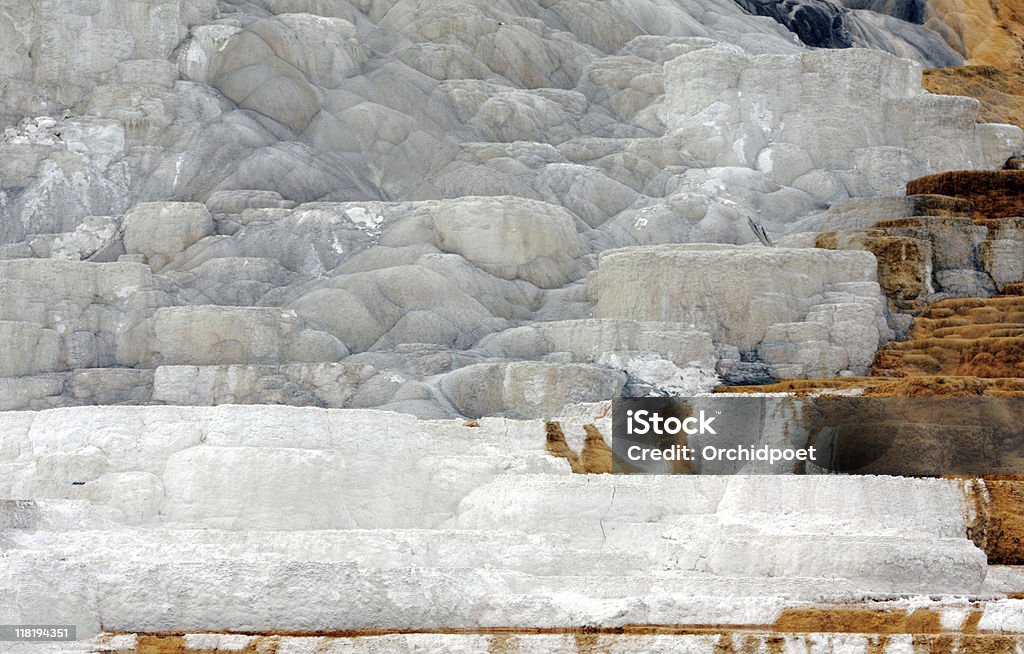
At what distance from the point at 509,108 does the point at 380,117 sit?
8.51ft

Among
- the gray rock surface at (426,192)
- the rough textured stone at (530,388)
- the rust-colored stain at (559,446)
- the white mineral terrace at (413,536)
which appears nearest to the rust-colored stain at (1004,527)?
the white mineral terrace at (413,536)

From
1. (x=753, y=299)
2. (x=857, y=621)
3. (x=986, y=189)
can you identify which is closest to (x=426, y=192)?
(x=753, y=299)

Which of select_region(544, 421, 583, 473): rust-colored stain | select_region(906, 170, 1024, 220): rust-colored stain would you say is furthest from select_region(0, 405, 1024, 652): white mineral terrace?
select_region(906, 170, 1024, 220): rust-colored stain

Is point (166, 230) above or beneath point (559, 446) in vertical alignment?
beneath

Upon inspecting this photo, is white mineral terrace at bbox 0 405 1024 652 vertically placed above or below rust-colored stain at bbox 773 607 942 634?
below

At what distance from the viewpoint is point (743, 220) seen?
892 inches

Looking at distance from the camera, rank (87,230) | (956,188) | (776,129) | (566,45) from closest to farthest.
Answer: (87,230) → (956,188) → (776,129) → (566,45)

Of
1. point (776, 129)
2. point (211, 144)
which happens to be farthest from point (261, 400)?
point (776, 129)

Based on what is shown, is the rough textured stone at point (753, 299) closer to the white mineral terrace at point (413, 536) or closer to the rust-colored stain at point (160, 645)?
the white mineral terrace at point (413, 536)

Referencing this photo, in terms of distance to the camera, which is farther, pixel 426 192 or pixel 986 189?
pixel 426 192

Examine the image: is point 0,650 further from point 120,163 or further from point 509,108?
point 509,108

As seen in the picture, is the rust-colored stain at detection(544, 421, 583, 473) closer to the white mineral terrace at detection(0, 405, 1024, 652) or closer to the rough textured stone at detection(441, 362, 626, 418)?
the white mineral terrace at detection(0, 405, 1024, 652)

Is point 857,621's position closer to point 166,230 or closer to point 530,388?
point 530,388

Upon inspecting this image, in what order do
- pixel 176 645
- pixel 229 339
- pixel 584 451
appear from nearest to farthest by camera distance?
pixel 176 645 < pixel 584 451 < pixel 229 339
